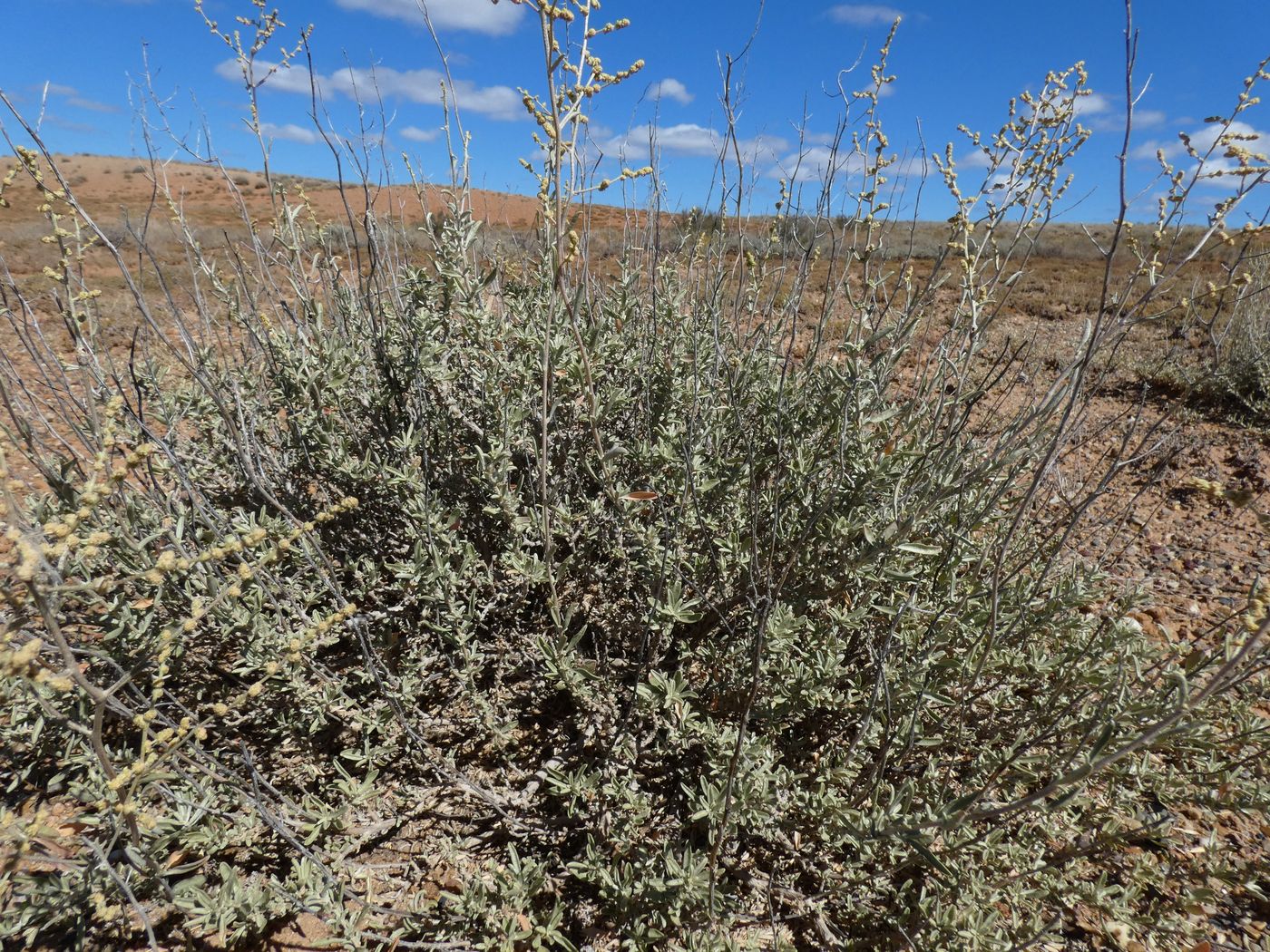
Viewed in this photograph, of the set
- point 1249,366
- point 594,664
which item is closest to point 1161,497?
point 1249,366

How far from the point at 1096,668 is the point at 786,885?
121 cm

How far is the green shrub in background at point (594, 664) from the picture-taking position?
160 cm

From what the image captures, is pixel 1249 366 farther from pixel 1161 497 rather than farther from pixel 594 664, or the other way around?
pixel 594 664

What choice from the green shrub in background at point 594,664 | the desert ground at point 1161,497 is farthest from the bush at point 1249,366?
the green shrub in background at point 594,664

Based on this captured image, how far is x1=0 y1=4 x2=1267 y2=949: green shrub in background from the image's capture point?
160cm

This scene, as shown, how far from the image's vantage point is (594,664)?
1925 millimetres

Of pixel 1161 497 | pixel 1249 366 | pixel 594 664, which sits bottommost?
pixel 1161 497

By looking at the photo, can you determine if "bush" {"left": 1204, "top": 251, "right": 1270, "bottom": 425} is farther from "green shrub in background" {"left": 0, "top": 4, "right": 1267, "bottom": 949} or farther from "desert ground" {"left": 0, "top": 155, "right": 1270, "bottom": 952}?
"green shrub in background" {"left": 0, "top": 4, "right": 1267, "bottom": 949}

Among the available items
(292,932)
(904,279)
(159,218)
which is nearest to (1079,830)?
(904,279)

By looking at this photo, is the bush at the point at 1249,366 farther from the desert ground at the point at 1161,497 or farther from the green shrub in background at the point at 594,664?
the green shrub in background at the point at 594,664

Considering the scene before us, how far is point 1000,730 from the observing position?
80.1 inches

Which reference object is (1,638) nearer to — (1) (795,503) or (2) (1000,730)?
(1) (795,503)

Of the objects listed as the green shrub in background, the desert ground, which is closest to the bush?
the desert ground

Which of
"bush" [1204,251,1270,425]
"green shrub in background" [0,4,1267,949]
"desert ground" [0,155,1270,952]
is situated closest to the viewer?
"green shrub in background" [0,4,1267,949]
